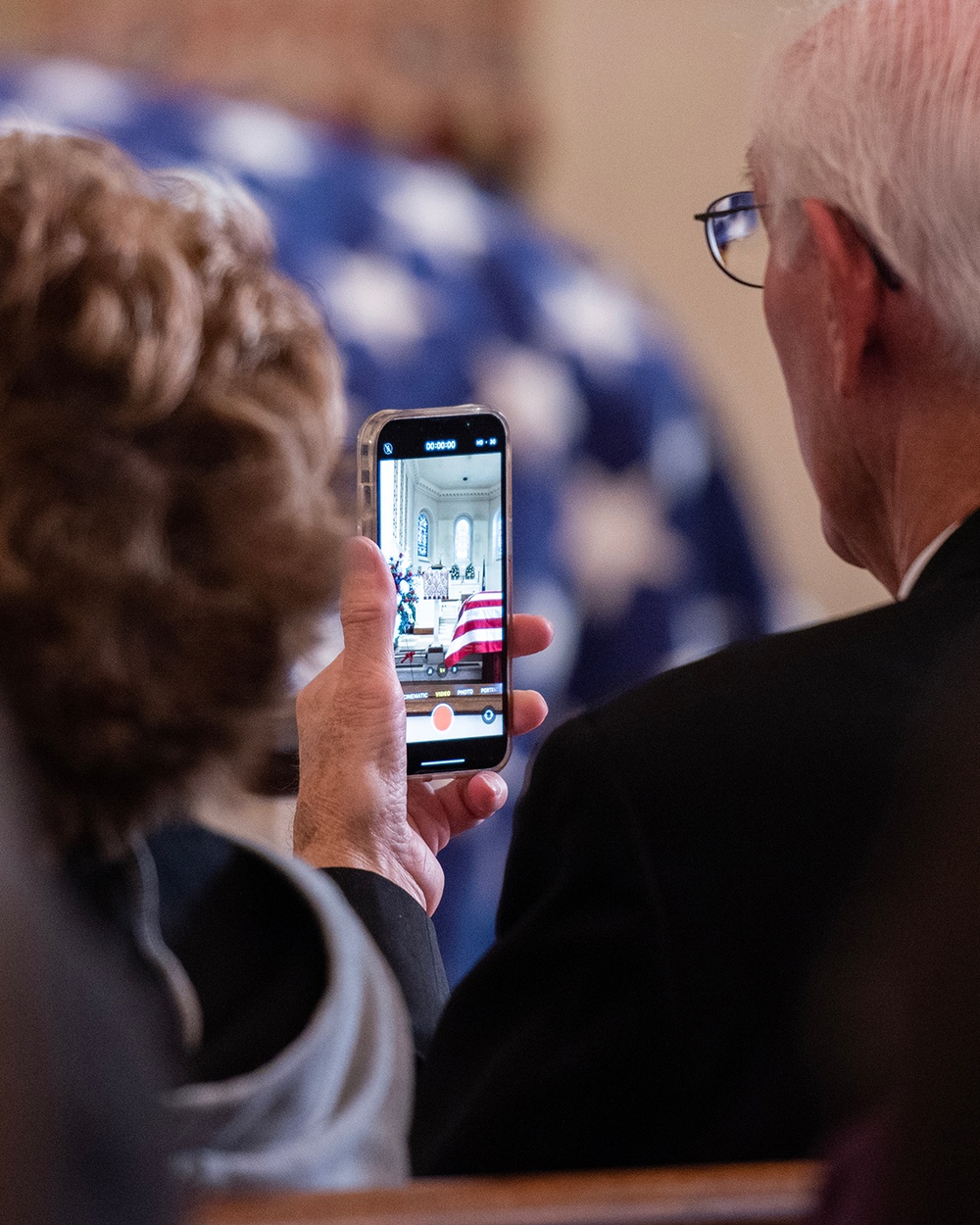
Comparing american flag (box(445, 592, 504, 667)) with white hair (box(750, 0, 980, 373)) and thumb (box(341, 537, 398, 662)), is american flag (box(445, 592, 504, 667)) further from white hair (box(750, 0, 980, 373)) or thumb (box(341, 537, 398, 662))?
white hair (box(750, 0, 980, 373))

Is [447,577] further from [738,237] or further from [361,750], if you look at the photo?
[738,237]

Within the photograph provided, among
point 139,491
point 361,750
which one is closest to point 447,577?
point 361,750

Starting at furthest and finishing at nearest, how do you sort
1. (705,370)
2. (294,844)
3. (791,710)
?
(705,370), (294,844), (791,710)

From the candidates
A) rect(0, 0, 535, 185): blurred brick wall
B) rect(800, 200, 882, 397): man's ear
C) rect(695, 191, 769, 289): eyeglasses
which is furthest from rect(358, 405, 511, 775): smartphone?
rect(0, 0, 535, 185): blurred brick wall

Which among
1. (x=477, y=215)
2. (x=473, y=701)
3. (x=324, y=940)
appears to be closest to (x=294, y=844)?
(x=473, y=701)

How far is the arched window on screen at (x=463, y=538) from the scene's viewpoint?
0.94m

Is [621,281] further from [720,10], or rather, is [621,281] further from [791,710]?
[791,710]

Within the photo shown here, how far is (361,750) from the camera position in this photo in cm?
92

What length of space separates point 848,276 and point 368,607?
1.28 ft

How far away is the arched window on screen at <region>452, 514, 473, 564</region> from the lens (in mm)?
937

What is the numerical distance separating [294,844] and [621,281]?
1.00 m

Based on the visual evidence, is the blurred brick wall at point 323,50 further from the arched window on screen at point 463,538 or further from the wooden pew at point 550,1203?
the wooden pew at point 550,1203

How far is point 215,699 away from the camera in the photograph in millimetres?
440

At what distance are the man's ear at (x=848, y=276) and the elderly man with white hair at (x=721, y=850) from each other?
2 cm
